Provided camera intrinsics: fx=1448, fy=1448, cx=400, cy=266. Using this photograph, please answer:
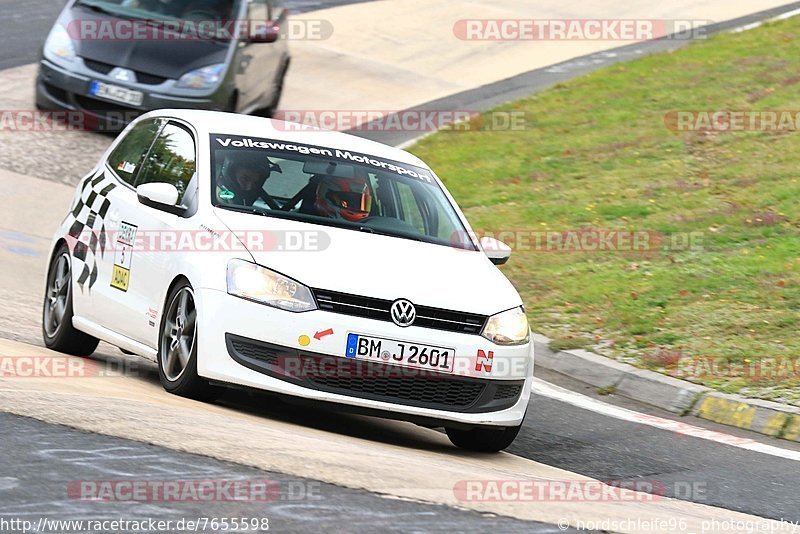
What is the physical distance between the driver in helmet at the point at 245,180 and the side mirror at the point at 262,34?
28.5 feet

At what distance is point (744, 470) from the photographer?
7.96 metres

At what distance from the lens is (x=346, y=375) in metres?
7.19

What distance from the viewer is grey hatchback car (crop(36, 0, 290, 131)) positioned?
15.9 meters

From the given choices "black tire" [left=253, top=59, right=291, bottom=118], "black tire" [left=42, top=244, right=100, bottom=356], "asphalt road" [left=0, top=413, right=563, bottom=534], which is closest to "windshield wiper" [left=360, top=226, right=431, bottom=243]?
"black tire" [left=42, top=244, right=100, bottom=356]

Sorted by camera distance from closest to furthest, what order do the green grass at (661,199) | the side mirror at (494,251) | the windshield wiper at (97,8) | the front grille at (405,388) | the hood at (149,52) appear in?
the front grille at (405,388) < the side mirror at (494,251) < the green grass at (661,199) < the hood at (149,52) < the windshield wiper at (97,8)

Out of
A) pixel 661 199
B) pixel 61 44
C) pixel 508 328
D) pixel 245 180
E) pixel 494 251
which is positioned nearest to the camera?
pixel 508 328

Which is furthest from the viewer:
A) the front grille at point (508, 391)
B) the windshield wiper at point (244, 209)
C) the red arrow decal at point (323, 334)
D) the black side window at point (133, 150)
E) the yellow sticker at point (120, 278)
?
the black side window at point (133, 150)

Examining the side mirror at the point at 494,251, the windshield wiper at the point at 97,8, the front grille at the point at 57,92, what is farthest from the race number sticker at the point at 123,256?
the windshield wiper at the point at 97,8

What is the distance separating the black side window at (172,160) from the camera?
8367 millimetres

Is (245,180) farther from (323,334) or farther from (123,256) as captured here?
(323,334)

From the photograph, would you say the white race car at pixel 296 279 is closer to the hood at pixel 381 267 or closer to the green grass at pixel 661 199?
the hood at pixel 381 267

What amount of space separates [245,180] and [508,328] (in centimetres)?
177

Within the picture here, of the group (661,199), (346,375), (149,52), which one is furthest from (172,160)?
(149,52)

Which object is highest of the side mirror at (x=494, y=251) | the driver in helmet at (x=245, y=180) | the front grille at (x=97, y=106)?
the driver in helmet at (x=245, y=180)
